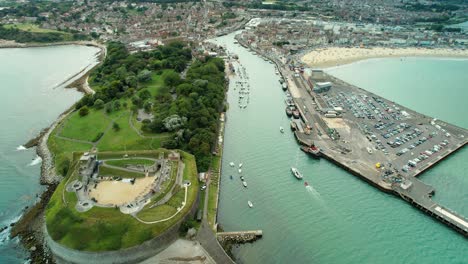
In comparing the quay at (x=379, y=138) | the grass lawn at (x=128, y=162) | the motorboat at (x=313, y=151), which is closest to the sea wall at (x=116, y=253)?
the grass lawn at (x=128, y=162)

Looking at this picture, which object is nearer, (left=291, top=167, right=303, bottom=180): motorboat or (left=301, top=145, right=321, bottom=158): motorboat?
(left=291, top=167, right=303, bottom=180): motorboat

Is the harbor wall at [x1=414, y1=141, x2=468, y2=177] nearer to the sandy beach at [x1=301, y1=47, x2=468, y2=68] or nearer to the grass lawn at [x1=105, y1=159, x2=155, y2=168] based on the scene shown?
the grass lawn at [x1=105, y1=159, x2=155, y2=168]

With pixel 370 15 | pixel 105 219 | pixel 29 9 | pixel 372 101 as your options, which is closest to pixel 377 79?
pixel 372 101

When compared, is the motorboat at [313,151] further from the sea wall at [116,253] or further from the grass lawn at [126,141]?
the sea wall at [116,253]

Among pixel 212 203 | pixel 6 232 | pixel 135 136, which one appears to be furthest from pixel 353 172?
pixel 6 232

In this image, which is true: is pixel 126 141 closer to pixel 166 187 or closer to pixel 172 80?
pixel 166 187

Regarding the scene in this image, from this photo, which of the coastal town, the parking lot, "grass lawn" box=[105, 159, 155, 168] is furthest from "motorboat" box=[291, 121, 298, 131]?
"grass lawn" box=[105, 159, 155, 168]
